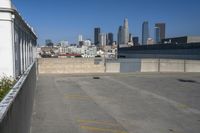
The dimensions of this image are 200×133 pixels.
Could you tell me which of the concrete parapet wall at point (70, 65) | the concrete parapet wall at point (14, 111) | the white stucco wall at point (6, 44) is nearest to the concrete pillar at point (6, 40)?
the white stucco wall at point (6, 44)

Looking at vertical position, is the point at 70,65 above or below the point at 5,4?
below

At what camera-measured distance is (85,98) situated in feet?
54.3

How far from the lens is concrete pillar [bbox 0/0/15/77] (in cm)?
873

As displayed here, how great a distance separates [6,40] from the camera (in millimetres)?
8930

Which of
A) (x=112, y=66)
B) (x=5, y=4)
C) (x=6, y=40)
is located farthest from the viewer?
(x=112, y=66)

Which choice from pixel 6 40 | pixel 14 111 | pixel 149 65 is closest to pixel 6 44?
pixel 6 40

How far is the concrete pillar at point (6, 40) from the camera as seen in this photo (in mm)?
8727

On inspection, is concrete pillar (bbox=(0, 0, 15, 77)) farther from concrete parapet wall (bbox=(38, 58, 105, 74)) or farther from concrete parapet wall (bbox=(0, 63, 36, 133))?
concrete parapet wall (bbox=(38, 58, 105, 74))

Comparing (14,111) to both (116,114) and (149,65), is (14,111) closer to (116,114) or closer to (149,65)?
(116,114)

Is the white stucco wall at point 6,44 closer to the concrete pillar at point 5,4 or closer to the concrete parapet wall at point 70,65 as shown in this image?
the concrete pillar at point 5,4

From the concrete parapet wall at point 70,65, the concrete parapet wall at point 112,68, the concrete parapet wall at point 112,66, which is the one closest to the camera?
the concrete parapet wall at point 70,65

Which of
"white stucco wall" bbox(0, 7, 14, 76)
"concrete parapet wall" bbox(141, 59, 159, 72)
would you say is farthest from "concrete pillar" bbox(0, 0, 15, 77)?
"concrete parapet wall" bbox(141, 59, 159, 72)

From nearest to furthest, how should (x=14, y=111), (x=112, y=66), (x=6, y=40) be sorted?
1. (x=14, y=111)
2. (x=6, y=40)
3. (x=112, y=66)

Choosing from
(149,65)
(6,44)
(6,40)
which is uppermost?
(6,40)
